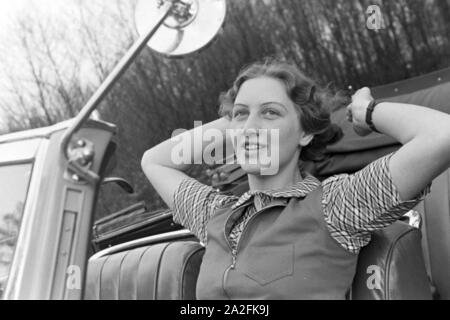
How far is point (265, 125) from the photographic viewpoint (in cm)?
149

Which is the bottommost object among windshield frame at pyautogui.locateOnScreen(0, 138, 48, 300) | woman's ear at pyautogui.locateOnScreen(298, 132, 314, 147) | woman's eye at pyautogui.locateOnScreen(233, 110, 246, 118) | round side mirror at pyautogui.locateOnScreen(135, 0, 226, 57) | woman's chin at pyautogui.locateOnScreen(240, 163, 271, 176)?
windshield frame at pyautogui.locateOnScreen(0, 138, 48, 300)

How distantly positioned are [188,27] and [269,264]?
593 mm

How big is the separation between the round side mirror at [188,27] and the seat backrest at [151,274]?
80cm

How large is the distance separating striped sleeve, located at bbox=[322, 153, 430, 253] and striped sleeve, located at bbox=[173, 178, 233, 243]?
387 millimetres

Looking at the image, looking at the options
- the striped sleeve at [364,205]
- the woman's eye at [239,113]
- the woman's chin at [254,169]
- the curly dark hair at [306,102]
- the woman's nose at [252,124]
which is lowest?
the striped sleeve at [364,205]

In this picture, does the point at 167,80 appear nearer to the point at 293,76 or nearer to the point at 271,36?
the point at 271,36

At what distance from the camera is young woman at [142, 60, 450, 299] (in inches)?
50.2

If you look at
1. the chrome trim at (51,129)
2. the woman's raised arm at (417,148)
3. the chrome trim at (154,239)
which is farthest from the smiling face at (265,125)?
the chrome trim at (51,129)

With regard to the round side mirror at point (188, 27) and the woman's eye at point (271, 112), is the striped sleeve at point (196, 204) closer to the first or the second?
the woman's eye at point (271, 112)

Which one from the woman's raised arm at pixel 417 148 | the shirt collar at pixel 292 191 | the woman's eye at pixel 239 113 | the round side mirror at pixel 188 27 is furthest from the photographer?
the woman's eye at pixel 239 113

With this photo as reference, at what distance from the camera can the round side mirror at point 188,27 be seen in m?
0.94

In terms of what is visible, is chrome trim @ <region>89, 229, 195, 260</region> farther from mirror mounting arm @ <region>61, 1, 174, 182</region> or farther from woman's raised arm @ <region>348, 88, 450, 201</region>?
mirror mounting arm @ <region>61, 1, 174, 182</region>

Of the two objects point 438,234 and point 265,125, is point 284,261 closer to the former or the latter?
point 265,125

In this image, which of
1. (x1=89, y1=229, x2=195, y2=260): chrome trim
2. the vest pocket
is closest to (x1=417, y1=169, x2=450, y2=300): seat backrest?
the vest pocket
